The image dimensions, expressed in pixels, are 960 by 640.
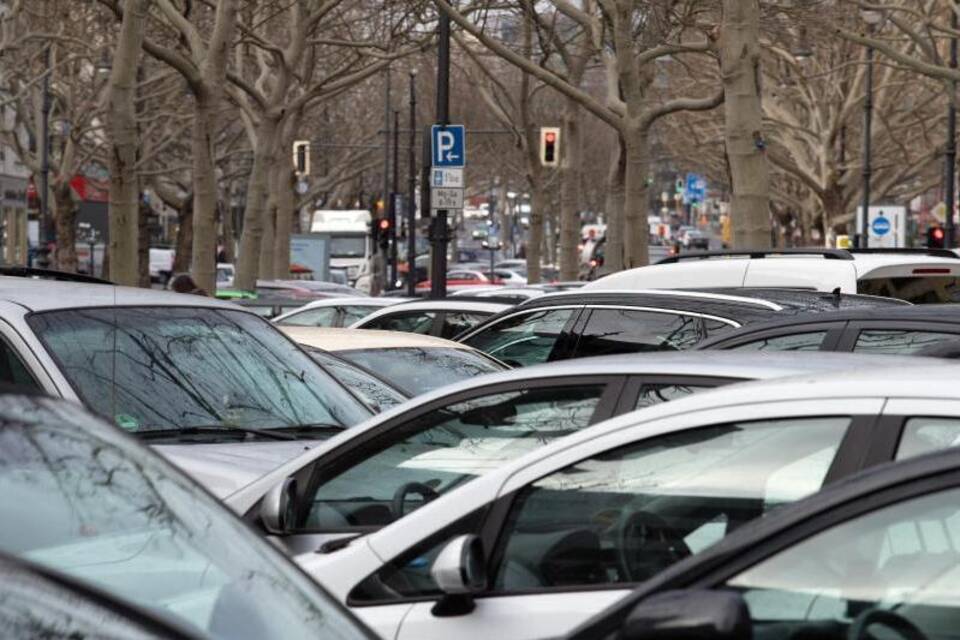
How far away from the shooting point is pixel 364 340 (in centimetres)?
1184

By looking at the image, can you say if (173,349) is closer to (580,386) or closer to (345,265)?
(580,386)

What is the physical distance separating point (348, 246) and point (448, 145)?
45276 mm

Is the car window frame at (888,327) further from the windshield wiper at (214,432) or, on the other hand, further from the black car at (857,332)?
the windshield wiper at (214,432)

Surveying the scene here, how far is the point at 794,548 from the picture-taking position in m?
3.27

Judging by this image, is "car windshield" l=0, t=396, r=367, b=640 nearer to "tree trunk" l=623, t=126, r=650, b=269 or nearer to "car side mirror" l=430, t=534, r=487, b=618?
"car side mirror" l=430, t=534, r=487, b=618

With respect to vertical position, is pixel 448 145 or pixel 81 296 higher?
pixel 448 145

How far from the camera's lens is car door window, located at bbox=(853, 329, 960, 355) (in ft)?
27.2

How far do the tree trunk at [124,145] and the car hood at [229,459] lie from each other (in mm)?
12905

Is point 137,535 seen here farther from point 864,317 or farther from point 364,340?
point 364,340

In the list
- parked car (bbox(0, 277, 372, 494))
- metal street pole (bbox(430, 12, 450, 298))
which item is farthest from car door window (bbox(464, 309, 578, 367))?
metal street pole (bbox(430, 12, 450, 298))

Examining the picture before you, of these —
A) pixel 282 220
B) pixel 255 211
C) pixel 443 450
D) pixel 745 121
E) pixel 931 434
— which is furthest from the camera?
pixel 282 220

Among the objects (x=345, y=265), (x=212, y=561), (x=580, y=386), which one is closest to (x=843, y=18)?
(x=580, y=386)

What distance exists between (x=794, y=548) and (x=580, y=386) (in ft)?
6.30

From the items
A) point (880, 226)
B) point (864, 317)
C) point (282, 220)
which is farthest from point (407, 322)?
point (282, 220)
